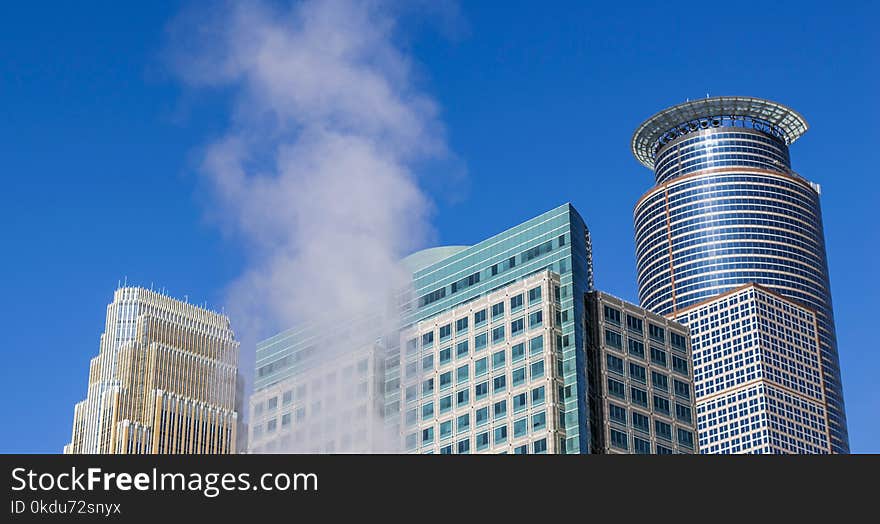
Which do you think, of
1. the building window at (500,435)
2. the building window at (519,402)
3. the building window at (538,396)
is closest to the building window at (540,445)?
the building window at (538,396)

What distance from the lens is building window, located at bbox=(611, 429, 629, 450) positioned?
19775 cm

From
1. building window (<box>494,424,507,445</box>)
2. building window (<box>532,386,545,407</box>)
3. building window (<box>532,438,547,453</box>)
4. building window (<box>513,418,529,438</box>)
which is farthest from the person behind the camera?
building window (<box>494,424,507,445</box>)

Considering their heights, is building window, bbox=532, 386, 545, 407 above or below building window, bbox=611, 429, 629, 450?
above

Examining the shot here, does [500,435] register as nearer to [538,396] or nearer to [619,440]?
[538,396]

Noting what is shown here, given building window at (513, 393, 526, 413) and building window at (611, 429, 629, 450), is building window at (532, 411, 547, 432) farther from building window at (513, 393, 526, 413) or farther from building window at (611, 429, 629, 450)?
building window at (611, 429, 629, 450)

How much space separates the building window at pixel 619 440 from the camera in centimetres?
19775

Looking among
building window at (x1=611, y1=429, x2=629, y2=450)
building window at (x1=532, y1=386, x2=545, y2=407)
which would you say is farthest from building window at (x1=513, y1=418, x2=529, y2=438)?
building window at (x1=611, y1=429, x2=629, y2=450)

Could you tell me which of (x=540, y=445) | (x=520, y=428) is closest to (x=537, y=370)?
(x=520, y=428)

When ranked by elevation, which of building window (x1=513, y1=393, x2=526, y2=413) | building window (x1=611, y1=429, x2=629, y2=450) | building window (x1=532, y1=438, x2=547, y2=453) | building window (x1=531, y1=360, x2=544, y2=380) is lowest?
building window (x1=532, y1=438, x2=547, y2=453)

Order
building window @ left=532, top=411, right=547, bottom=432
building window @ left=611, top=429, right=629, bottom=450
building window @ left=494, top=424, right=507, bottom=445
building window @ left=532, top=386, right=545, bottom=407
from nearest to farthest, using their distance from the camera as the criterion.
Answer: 1. building window @ left=532, top=411, right=547, bottom=432
2. building window @ left=532, top=386, right=545, bottom=407
3. building window @ left=494, top=424, right=507, bottom=445
4. building window @ left=611, top=429, right=629, bottom=450

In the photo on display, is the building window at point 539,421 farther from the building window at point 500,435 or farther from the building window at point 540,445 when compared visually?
the building window at point 500,435

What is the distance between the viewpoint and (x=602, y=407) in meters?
200

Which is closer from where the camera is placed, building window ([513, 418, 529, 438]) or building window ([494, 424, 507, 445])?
building window ([513, 418, 529, 438])

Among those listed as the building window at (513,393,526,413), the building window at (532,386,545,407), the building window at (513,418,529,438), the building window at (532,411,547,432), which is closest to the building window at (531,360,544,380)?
the building window at (532,386,545,407)
